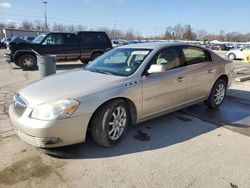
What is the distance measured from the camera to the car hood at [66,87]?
10.2 ft

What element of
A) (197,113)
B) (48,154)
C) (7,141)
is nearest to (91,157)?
(48,154)

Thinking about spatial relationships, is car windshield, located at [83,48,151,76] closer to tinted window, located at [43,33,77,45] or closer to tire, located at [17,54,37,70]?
tire, located at [17,54,37,70]

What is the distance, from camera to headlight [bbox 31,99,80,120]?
2.93m

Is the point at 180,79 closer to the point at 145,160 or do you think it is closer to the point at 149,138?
the point at 149,138

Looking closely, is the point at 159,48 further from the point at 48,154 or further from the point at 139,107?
the point at 48,154

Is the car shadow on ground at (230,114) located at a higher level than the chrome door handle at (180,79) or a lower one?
lower

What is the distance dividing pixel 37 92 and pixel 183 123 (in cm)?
271

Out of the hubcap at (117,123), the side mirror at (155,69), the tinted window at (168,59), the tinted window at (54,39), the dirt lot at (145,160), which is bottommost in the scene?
the dirt lot at (145,160)

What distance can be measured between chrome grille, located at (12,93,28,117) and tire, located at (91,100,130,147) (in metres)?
0.93

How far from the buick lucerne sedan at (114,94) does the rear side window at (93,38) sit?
8945 mm

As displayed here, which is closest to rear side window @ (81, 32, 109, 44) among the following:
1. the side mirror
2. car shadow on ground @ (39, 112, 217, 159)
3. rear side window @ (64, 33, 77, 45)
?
rear side window @ (64, 33, 77, 45)

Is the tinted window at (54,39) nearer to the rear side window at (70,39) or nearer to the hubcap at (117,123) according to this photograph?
the rear side window at (70,39)

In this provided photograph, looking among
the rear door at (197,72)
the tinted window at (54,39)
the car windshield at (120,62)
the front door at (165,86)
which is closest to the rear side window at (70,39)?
the tinted window at (54,39)

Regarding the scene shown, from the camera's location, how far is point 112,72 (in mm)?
3889
